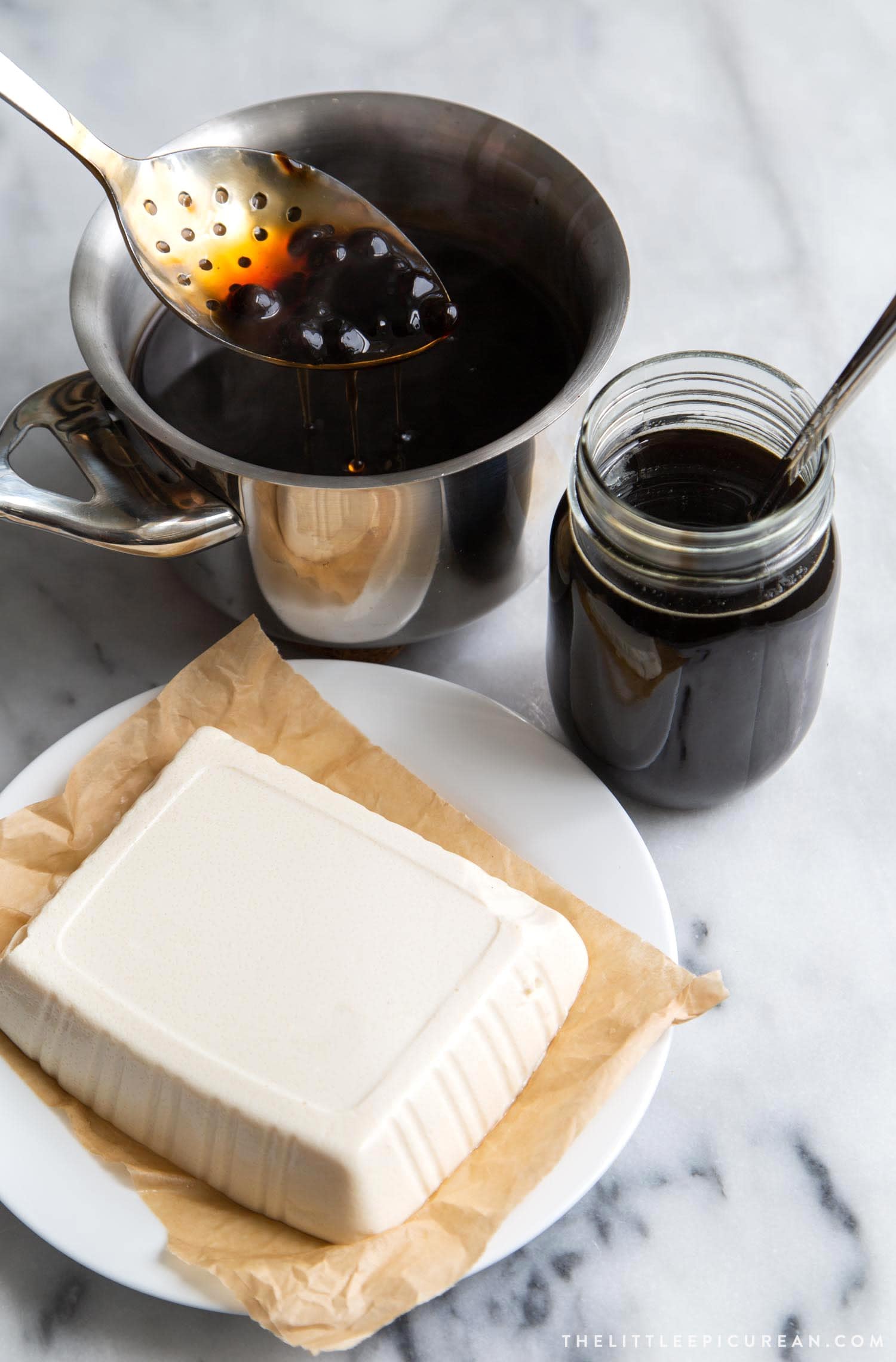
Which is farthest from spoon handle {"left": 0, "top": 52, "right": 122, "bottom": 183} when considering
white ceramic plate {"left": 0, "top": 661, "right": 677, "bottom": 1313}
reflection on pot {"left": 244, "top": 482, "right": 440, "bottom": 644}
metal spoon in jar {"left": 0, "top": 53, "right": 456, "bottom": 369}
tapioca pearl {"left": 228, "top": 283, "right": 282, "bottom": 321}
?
white ceramic plate {"left": 0, "top": 661, "right": 677, "bottom": 1313}

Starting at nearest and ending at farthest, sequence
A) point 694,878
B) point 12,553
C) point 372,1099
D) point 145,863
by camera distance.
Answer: point 372,1099 < point 145,863 < point 694,878 < point 12,553

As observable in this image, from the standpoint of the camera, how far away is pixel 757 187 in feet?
5.28

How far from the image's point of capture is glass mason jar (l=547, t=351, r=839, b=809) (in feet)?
3.11

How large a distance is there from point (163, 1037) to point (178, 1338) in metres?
0.21

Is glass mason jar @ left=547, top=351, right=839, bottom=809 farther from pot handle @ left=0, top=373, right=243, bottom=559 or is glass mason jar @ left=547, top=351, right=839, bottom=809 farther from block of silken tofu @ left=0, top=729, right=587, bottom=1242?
pot handle @ left=0, top=373, right=243, bottom=559

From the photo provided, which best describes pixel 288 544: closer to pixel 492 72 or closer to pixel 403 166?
pixel 403 166

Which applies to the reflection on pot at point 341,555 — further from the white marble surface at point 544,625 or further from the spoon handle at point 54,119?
the spoon handle at point 54,119

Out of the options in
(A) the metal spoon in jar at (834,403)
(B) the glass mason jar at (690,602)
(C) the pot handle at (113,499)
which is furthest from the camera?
(C) the pot handle at (113,499)

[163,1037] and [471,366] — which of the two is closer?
[163,1037]

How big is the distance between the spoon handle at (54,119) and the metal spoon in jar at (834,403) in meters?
0.58

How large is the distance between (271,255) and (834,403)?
1.67 ft

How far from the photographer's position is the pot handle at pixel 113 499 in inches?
41.6

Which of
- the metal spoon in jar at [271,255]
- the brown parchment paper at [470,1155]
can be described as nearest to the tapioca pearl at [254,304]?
the metal spoon in jar at [271,255]

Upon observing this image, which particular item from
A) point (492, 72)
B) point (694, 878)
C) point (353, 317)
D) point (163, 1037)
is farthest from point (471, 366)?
point (492, 72)
